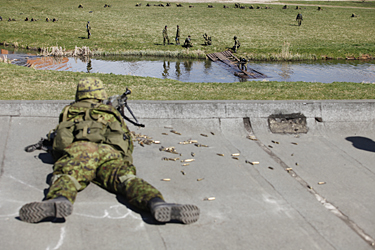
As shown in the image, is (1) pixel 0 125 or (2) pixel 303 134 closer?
(1) pixel 0 125

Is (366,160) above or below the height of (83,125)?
below

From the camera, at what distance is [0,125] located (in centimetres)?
705

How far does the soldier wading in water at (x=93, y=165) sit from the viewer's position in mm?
4059

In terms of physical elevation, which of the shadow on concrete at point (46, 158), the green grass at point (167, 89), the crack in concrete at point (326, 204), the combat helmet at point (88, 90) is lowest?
the crack in concrete at point (326, 204)

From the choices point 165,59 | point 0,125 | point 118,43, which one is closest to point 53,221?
point 0,125

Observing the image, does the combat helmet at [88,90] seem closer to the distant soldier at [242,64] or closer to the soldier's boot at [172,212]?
the soldier's boot at [172,212]

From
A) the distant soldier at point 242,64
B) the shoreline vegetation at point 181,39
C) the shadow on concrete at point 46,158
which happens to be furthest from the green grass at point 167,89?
the distant soldier at point 242,64

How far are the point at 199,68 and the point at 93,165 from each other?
59.6 ft

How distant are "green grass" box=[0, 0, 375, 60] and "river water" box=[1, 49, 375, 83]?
2.03 meters

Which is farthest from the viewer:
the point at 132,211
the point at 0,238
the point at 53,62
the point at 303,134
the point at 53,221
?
the point at 53,62

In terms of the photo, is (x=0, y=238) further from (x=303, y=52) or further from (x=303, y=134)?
(x=303, y=52)

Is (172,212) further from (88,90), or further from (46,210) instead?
(88,90)

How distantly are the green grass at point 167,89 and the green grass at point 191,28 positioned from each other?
49.6 ft

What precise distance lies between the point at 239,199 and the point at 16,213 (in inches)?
111
